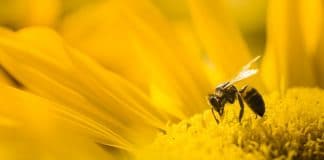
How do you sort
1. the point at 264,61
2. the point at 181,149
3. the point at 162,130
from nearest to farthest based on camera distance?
1. the point at 181,149
2. the point at 162,130
3. the point at 264,61

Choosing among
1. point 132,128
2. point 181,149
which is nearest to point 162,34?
point 132,128

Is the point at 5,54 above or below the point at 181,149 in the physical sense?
above

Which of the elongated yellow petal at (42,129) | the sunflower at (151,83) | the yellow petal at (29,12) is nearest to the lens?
the elongated yellow petal at (42,129)

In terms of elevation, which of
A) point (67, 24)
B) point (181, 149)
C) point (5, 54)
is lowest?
point (181, 149)

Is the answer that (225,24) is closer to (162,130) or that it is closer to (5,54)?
(162,130)

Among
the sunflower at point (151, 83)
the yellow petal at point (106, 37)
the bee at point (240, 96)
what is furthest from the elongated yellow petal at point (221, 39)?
the bee at point (240, 96)

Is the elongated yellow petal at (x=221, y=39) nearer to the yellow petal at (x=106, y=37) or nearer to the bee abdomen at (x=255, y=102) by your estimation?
the yellow petal at (x=106, y=37)

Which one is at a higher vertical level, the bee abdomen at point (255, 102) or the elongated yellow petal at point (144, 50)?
the elongated yellow petal at point (144, 50)
